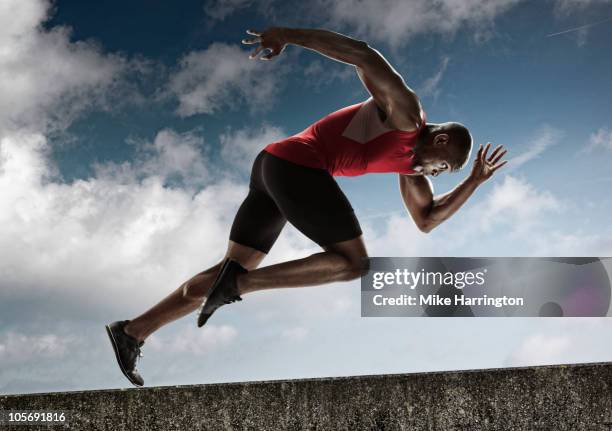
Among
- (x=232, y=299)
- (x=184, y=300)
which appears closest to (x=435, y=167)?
(x=232, y=299)

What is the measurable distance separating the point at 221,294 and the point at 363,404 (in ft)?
3.97

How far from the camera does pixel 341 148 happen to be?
3574 mm

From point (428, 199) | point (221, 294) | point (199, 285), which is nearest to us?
point (221, 294)

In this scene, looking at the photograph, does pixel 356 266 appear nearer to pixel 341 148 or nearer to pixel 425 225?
pixel 341 148

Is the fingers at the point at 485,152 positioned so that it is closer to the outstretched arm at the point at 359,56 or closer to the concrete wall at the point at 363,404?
the outstretched arm at the point at 359,56

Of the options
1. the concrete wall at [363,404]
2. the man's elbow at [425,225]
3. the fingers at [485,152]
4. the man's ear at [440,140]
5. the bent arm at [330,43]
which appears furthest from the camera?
the man's elbow at [425,225]

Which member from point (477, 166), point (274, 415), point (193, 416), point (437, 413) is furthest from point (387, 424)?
point (477, 166)

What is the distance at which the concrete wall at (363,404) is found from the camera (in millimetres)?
2623

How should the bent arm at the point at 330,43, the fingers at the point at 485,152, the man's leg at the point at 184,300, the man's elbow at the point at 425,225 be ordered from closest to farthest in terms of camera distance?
the bent arm at the point at 330,43, the man's leg at the point at 184,300, the fingers at the point at 485,152, the man's elbow at the point at 425,225

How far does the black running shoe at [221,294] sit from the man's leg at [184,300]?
185mm

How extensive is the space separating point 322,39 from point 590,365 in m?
2.20

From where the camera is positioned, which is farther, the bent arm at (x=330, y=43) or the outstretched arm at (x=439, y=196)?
the outstretched arm at (x=439, y=196)

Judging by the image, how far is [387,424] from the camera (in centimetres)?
262

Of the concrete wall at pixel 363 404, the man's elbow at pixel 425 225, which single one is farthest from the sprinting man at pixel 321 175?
the concrete wall at pixel 363 404
